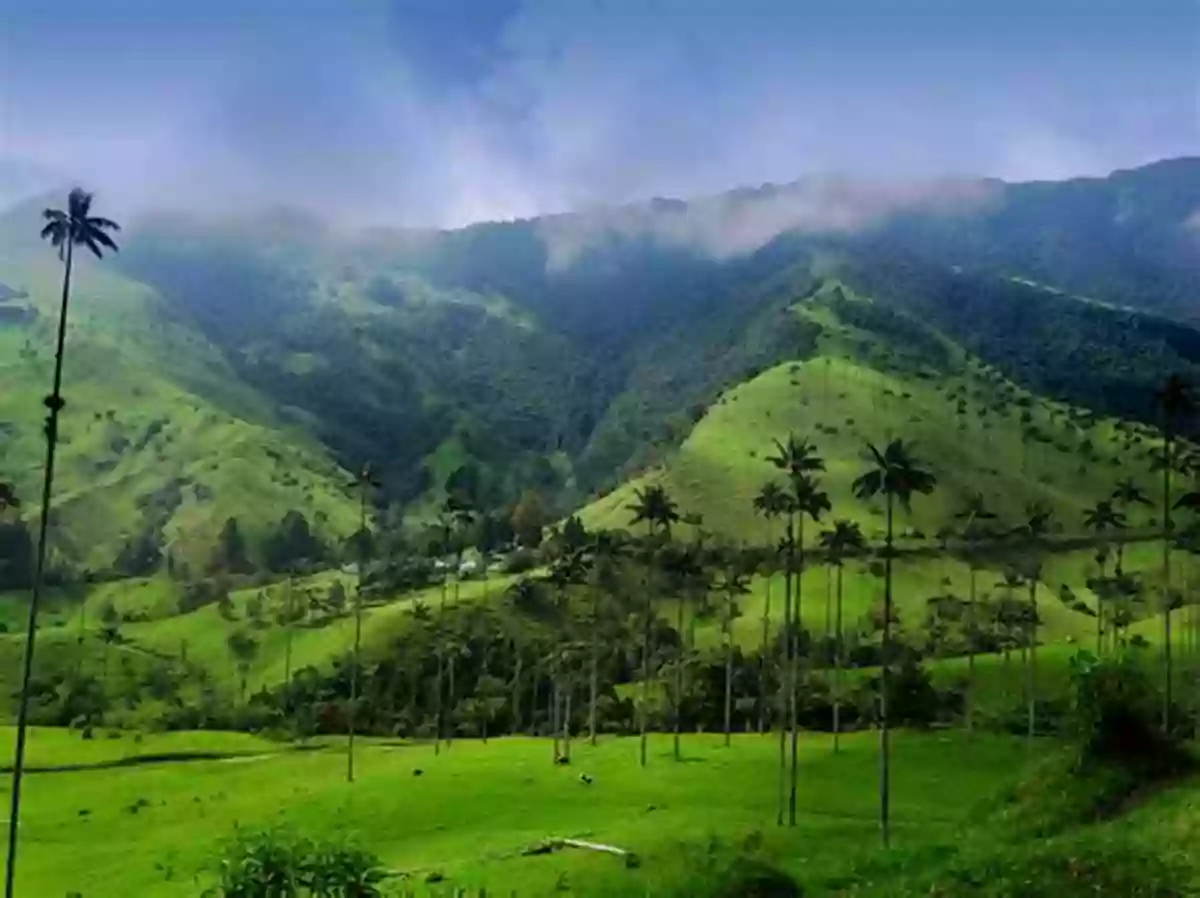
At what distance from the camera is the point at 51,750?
4729 inches

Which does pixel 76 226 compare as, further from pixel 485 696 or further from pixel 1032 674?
pixel 485 696

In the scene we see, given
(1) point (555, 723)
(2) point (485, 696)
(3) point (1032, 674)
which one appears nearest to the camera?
(3) point (1032, 674)

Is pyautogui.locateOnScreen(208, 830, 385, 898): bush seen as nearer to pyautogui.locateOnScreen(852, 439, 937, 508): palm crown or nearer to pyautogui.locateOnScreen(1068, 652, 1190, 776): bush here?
pyautogui.locateOnScreen(1068, 652, 1190, 776): bush

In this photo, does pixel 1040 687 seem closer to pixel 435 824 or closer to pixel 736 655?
pixel 736 655

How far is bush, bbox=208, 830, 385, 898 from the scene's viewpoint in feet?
104

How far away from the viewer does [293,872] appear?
32.7 m

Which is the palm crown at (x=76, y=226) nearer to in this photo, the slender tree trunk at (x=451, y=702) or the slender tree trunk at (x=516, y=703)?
the slender tree trunk at (x=451, y=702)

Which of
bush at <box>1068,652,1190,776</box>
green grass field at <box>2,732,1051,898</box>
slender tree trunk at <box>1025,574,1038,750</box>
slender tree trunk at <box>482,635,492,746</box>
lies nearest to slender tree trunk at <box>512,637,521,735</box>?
slender tree trunk at <box>482,635,492,746</box>

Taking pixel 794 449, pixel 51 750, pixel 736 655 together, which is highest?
pixel 794 449

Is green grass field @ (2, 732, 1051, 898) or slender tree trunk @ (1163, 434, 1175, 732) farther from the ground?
slender tree trunk @ (1163, 434, 1175, 732)

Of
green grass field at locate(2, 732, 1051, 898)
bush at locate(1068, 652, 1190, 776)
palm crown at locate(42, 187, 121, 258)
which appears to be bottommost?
green grass field at locate(2, 732, 1051, 898)

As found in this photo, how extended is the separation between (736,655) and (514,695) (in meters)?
33.1

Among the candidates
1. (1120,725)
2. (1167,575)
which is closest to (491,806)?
(1120,725)

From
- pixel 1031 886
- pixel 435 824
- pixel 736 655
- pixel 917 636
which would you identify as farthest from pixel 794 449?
pixel 917 636
